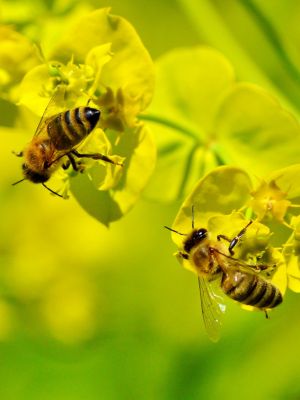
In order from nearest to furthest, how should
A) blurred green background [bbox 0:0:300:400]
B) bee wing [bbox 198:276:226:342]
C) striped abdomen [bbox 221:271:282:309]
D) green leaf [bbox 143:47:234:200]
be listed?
striped abdomen [bbox 221:271:282:309] < bee wing [bbox 198:276:226:342] < green leaf [bbox 143:47:234:200] < blurred green background [bbox 0:0:300:400]

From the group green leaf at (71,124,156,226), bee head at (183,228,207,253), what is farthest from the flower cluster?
bee head at (183,228,207,253)

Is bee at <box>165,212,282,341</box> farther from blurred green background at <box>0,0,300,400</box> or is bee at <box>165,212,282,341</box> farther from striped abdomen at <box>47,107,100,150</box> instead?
blurred green background at <box>0,0,300,400</box>

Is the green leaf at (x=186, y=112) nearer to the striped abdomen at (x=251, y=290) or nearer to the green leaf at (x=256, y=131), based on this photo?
the green leaf at (x=256, y=131)

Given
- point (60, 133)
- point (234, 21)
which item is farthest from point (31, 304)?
point (60, 133)

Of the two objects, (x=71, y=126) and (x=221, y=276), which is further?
(x=221, y=276)

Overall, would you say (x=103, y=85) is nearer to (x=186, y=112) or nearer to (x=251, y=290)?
(x=186, y=112)

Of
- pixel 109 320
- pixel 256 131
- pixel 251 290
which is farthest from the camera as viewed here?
pixel 109 320

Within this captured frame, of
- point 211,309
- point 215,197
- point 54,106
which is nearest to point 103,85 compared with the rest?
point 54,106
